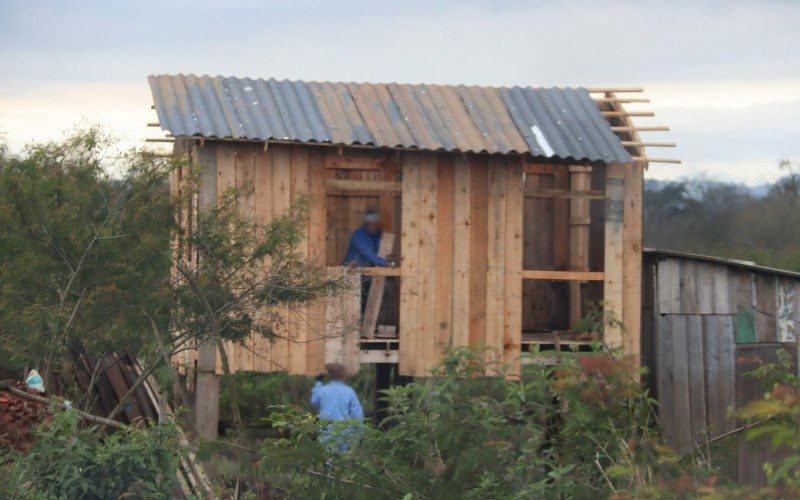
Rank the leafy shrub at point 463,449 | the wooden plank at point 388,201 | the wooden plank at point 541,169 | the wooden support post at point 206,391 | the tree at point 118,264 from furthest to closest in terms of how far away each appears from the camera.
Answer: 1. the wooden plank at point 541,169
2. the wooden plank at point 388,201
3. the wooden support post at point 206,391
4. the tree at point 118,264
5. the leafy shrub at point 463,449

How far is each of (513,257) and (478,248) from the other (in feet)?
1.49

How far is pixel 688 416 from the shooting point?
14273 millimetres

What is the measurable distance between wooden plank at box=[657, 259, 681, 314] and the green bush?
8970mm

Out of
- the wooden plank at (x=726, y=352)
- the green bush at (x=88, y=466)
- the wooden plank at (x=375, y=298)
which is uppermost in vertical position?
the wooden plank at (x=375, y=298)

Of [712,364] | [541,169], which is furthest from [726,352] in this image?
[541,169]

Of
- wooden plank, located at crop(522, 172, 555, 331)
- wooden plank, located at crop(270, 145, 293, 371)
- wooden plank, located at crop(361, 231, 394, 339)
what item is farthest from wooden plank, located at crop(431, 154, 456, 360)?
wooden plank, located at crop(522, 172, 555, 331)

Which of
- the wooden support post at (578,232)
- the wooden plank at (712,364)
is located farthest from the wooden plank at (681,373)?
the wooden support post at (578,232)

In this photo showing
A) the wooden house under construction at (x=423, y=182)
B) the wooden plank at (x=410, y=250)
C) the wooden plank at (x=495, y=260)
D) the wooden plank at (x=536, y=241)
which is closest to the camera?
the wooden house under construction at (x=423, y=182)

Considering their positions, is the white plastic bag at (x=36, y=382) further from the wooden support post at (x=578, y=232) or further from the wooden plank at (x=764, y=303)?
the wooden plank at (x=764, y=303)

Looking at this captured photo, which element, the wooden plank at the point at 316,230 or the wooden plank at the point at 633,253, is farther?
the wooden plank at the point at 633,253

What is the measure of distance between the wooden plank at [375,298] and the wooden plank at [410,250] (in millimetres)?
422

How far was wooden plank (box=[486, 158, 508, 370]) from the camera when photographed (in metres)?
13.3

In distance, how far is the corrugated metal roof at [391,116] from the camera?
12.8m

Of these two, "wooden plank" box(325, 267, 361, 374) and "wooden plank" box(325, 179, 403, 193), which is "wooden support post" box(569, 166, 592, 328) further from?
"wooden plank" box(325, 267, 361, 374)
